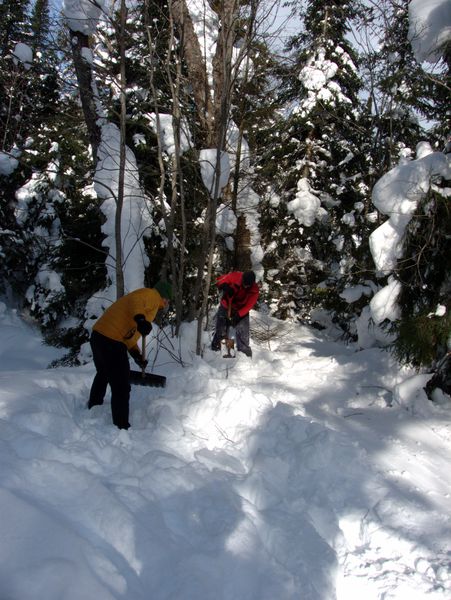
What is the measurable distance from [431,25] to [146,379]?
5166mm

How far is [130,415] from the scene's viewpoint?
472cm

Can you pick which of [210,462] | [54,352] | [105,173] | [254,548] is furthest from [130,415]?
[54,352]

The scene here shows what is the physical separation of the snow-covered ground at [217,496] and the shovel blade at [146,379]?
0.57 feet

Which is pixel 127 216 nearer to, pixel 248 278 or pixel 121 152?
pixel 121 152

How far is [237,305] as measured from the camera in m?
7.91

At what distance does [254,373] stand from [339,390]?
143 centimetres

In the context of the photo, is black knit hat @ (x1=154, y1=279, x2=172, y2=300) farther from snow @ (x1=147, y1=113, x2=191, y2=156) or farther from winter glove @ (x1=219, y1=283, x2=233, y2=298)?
snow @ (x1=147, y1=113, x2=191, y2=156)

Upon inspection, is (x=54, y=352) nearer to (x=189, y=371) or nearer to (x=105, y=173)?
(x=105, y=173)

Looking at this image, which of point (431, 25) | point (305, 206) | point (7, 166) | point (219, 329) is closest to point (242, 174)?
point (305, 206)

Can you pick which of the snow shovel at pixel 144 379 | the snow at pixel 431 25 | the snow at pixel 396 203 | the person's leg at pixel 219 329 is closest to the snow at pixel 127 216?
the person's leg at pixel 219 329

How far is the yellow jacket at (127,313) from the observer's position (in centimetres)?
448

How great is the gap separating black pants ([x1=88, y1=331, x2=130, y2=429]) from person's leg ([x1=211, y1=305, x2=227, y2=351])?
11.5 ft

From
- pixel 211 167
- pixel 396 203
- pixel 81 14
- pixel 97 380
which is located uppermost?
pixel 81 14

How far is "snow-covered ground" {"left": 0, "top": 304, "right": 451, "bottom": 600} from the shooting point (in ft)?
7.74
